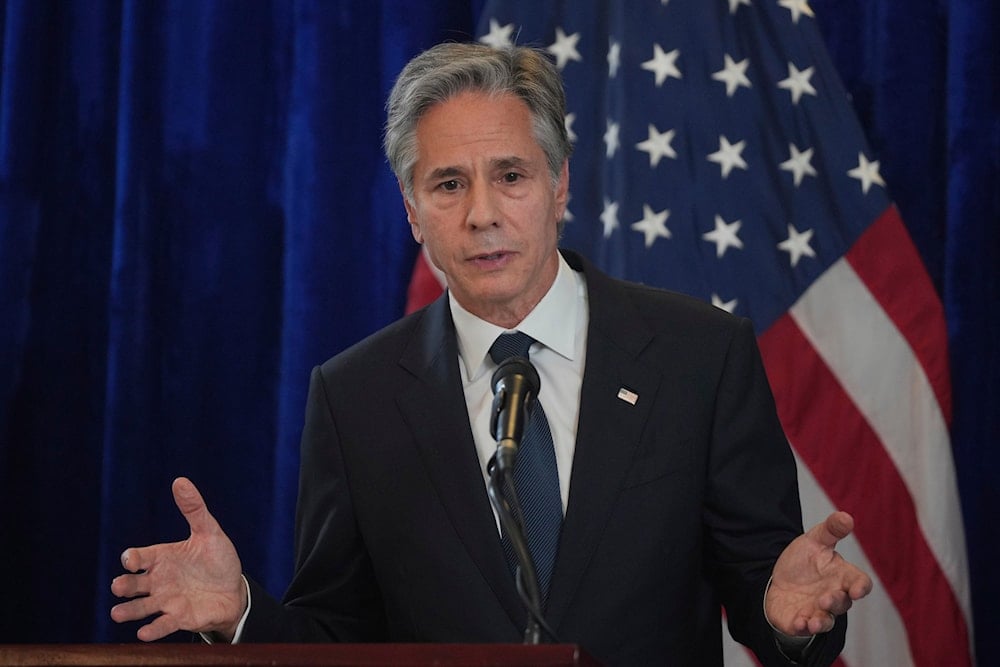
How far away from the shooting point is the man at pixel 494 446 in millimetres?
2006

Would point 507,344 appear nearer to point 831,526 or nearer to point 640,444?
point 640,444

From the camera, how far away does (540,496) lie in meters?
2.04

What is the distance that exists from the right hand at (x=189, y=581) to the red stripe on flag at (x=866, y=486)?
1.58 meters

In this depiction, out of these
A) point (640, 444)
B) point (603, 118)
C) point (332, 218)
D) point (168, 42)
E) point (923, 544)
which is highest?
point (168, 42)

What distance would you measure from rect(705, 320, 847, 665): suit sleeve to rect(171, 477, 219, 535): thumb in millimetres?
805

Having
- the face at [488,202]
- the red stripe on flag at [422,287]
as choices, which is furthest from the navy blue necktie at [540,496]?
the red stripe on flag at [422,287]

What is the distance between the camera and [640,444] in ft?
6.82

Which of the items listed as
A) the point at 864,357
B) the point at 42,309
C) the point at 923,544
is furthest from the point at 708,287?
the point at 42,309

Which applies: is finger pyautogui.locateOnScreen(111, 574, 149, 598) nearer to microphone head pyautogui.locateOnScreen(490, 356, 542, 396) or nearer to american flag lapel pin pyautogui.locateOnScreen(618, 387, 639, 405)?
microphone head pyautogui.locateOnScreen(490, 356, 542, 396)

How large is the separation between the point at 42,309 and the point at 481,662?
2.61m

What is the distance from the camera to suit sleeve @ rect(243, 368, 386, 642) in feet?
7.23

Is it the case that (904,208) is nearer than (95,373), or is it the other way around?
(904,208)

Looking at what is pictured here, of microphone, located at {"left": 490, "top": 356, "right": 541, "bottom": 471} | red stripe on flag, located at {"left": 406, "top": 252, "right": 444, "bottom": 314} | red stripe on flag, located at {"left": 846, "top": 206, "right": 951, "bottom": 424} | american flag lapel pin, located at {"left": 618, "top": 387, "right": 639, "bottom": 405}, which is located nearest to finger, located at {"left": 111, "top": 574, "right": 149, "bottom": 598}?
microphone, located at {"left": 490, "top": 356, "right": 541, "bottom": 471}

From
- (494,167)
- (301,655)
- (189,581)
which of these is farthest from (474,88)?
(301,655)
